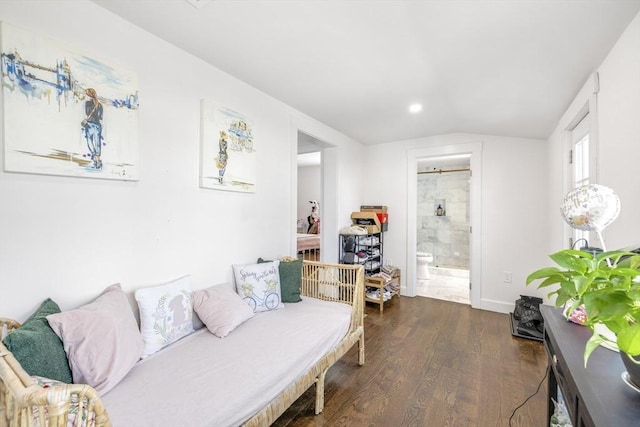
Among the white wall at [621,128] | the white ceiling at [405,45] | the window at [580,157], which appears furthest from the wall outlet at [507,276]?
the white wall at [621,128]

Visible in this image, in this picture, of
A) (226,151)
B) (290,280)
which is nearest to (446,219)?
(290,280)

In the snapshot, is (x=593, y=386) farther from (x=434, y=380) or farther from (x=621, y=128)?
(x=434, y=380)

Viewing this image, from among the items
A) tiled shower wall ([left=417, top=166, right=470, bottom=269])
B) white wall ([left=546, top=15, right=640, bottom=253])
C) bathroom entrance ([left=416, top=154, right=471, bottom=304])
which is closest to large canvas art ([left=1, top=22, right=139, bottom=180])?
white wall ([left=546, top=15, right=640, bottom=253])

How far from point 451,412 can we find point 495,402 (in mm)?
343

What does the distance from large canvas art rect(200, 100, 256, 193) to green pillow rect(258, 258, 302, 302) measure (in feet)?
2.28

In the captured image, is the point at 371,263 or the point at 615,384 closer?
the point at 615,384

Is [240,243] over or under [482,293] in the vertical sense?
over

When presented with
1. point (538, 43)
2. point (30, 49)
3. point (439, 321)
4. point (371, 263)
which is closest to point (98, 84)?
point (30, 49)

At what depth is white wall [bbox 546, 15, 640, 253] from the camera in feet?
3.75

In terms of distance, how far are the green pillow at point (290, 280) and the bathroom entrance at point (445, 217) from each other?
3.64 metres

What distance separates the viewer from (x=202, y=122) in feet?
6.11

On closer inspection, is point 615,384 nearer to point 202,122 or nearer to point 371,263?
point 202,122

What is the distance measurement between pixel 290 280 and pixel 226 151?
113 centimetres

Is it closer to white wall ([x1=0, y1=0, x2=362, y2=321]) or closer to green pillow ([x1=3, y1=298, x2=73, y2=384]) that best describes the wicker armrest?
green pillow ([x1=3, y1=298, x2=73, y2=384])
